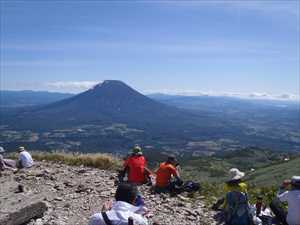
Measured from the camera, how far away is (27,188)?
1759 centimetres

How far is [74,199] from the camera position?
50.8 feet

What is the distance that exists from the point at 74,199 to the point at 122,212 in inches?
341

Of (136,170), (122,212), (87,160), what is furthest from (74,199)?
(122,212)

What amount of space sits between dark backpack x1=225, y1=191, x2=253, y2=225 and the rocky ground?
1586mm

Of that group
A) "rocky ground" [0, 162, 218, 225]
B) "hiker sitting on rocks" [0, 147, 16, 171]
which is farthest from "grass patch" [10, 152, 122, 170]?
"hiker sitting on rocks" [0, 147, 16, 171]

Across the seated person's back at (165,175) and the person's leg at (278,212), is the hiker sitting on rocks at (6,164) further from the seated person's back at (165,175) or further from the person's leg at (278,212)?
the person's leg at (278,212)

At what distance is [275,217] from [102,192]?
6.20 m

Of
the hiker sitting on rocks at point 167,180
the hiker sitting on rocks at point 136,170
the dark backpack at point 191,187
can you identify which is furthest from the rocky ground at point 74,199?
the dark backpack at point 191,187

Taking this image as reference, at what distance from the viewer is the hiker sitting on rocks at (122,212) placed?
23.4 feet

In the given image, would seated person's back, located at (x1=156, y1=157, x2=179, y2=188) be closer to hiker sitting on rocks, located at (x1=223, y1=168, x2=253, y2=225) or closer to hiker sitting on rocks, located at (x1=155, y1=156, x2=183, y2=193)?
hiker sitting on rocks, located at (x1=155, y1=156, x2=183, y2=193)

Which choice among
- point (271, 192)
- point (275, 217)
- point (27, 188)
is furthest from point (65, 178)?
point (275, 217)

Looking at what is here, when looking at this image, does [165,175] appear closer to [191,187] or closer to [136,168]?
[191,187]

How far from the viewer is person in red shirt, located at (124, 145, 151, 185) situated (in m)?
18.3

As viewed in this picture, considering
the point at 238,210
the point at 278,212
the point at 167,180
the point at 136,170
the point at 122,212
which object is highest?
the point at 122,212
